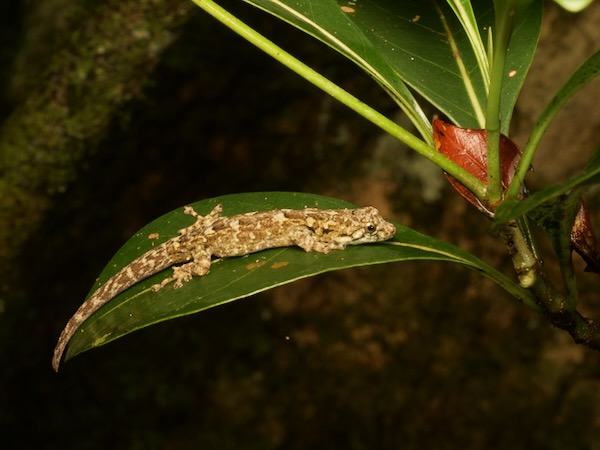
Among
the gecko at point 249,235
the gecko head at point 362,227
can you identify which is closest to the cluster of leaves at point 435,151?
the gecko at point 249,235

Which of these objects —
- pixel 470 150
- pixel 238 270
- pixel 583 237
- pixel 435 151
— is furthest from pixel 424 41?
pixel 238 270

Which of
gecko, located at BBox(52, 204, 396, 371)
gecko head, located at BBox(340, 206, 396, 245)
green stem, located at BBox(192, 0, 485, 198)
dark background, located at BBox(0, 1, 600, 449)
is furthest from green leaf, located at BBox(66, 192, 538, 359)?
dark background, located at BBox(0, 1, 600, 449)

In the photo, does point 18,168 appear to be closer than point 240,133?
Yes

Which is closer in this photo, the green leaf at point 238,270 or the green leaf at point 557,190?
the green leaf at point 557,190

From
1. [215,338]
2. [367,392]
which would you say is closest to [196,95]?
[215,338]

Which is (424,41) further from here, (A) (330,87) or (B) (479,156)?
(A) (330,87)

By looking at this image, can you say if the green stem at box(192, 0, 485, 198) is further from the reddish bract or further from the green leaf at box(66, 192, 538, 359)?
the green leaf at box(66, 192, 538, 359)

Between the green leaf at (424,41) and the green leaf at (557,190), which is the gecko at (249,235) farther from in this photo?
the green leaf at (557,190)

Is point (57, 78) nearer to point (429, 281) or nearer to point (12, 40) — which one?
point (12, 40)
